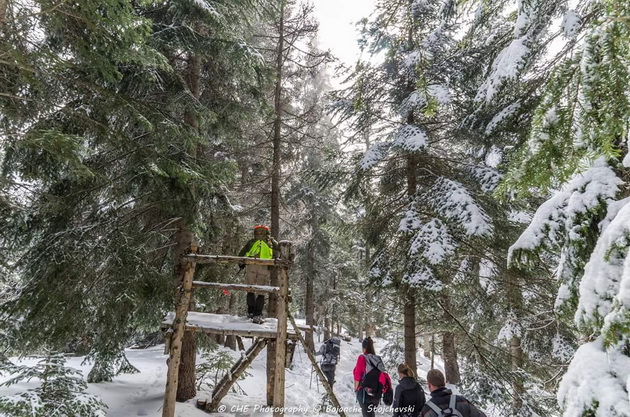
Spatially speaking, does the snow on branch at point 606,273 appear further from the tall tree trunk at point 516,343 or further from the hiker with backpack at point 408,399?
the tall tree trunk at point 516,343

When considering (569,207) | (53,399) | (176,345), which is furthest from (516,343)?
(53,399)

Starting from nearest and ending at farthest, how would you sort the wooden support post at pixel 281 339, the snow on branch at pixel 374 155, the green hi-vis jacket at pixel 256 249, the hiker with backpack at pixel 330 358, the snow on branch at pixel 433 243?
the wooden support post at pixel 281 339 → the snow on branch at pixel 433 243 → the green hi-vis jacket at pixel 256 249 → the snow on branch at pixel 374 155 → the hiker with backpack at pixel 330 358

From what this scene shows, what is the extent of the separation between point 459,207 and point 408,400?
12.8ft

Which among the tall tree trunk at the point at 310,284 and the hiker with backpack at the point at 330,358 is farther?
the tall tree trunk at the point at 310,284

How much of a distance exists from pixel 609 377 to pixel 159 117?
7.06 meters

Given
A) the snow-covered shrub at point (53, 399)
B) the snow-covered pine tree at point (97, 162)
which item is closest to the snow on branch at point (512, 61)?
the snow-covered pine tree at point (97, 162)

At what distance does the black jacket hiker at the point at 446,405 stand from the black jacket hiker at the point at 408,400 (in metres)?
1.41

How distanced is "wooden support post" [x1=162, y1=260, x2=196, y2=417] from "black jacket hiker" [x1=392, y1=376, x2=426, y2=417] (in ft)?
12.6

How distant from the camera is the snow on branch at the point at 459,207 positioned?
6473 mm

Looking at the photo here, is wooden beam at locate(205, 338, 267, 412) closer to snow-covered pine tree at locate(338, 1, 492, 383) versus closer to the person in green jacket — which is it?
the person in green jacket

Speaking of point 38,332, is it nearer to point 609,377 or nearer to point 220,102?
point 220,102

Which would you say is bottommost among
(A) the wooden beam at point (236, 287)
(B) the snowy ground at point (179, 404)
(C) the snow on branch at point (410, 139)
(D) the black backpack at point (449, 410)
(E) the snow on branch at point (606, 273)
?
(B) the snowy ground at point (179, 404)

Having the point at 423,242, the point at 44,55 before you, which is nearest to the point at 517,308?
the point at 423,242

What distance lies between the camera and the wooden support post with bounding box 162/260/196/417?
5516mm
